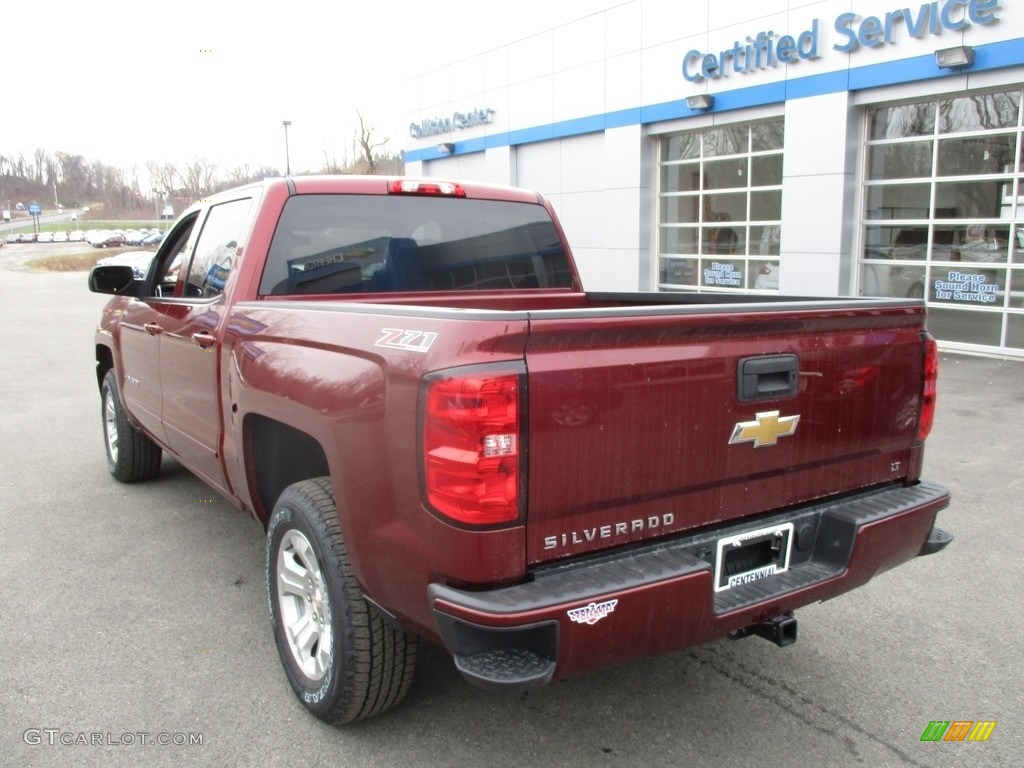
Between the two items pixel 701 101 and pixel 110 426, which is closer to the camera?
pixel 110 426

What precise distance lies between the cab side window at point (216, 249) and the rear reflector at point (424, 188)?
2.25 feet

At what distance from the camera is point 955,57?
420 inches

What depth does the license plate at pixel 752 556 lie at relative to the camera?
260 centimetres

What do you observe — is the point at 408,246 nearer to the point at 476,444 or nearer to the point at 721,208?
the point at 476,444

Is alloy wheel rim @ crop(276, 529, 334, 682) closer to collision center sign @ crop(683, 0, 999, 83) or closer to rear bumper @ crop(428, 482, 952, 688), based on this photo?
rear bumper @ crop(428, 482, 952, 688)

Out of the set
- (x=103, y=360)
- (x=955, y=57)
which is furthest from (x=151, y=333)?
(x=955, y=57)

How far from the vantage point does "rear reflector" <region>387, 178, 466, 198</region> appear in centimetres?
408

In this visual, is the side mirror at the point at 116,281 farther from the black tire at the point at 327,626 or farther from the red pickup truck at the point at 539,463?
the black tire at the point at 327,626

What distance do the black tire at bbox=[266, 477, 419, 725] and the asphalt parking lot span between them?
0.54 feet

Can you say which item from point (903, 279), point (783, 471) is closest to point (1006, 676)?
point (783, 471)

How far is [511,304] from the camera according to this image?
429 centimetres

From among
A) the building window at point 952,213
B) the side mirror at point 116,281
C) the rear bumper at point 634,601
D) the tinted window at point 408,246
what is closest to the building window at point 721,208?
the building window at point 952,213

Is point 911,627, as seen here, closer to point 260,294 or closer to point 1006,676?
point 1006,676

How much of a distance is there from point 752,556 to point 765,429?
42cm
